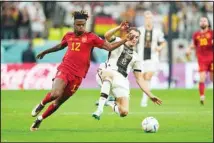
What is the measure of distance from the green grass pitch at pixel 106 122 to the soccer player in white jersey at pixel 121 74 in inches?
17.8

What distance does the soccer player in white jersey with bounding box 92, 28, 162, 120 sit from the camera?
15992 millimetres

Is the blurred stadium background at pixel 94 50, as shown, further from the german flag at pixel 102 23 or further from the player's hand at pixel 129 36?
the player's hand at pixel 129 36

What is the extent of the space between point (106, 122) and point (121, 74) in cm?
104

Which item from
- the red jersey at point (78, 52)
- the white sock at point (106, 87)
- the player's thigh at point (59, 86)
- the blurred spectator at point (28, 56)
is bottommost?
the blurred spectator at point (28, 56)

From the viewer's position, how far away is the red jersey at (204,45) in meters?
22.5

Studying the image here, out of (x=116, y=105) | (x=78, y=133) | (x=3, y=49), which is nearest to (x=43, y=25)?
(x=3, y=49)

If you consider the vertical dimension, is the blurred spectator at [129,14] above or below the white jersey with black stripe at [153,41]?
below

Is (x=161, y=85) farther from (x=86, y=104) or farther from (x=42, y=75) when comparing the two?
(x=86, y=104)

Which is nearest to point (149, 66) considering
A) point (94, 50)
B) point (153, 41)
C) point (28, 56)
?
point (153, 41)

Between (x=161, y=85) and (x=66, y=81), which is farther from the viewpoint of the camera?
(x=161, y=85)

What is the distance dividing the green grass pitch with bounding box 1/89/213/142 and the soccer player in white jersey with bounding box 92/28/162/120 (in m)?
0.45

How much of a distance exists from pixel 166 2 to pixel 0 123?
14.2 metres

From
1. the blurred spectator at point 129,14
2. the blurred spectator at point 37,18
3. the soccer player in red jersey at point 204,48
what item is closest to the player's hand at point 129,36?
the soccer player in red jersey at point 204,48

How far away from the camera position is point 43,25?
29.5m
